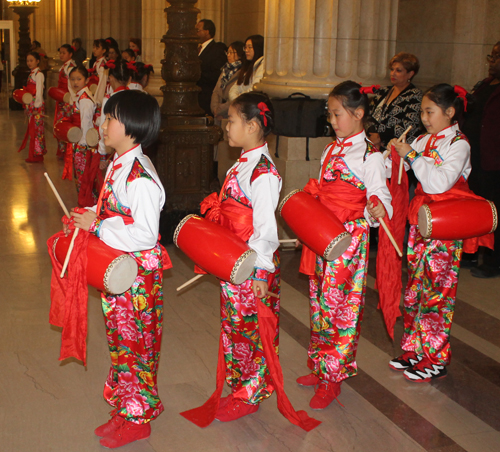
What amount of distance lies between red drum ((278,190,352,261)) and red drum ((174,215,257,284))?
35cm

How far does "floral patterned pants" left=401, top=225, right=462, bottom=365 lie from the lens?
295 centimetres

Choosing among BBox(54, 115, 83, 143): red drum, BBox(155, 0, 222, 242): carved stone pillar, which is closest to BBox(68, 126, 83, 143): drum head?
BBox(54, 115, 83, 143): red drum

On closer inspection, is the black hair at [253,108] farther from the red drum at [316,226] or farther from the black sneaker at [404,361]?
the black sneaker at [404,361]

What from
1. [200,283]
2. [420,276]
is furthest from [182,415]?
[200,283]

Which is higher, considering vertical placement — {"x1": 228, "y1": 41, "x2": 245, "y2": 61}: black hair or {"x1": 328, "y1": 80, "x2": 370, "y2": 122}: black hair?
{"x1": 228, "y1": 41, "x2": 245, "y2": 61}: black hair

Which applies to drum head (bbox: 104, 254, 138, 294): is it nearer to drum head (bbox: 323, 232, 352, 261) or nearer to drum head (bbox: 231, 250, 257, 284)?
drum head (bbox: 231, 250, 257, 284)

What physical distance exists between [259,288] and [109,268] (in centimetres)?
57

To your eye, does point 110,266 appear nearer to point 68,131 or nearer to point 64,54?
point 68,131

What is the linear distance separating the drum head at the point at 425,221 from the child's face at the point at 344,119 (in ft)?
1.46

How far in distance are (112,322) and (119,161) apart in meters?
0.60

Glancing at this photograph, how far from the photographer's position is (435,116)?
2928 millimetres

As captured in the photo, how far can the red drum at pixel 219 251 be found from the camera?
2232mm

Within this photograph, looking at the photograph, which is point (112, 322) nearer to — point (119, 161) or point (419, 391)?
point (119, 161)

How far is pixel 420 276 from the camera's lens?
9.94 feet
